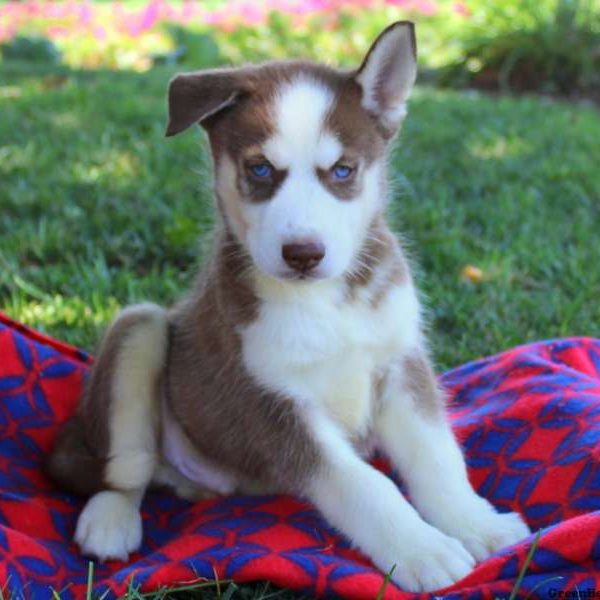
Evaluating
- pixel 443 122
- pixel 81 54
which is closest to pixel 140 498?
pixel 443 122

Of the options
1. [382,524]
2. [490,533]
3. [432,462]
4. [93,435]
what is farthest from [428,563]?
[93,435]

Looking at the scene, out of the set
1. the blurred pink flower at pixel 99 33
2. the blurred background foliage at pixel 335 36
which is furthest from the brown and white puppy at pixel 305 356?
the blurred pink flower at pixel 99 33

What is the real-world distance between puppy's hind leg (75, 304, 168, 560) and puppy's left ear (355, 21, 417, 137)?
1108 mm

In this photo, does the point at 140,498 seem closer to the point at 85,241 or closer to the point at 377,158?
the point at 377,158

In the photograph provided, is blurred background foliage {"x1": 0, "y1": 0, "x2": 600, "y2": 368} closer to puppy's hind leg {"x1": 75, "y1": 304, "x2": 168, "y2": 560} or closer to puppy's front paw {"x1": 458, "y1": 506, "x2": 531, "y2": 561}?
puppy's hind leg {"x1": 75, "y1": 304, "x2": 168, "y2": 560}

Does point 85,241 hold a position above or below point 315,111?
below

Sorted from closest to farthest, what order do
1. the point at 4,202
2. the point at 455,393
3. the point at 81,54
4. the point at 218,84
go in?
the point at 218,84, the point at 455,393, the point at 4,202, the point at 81,54

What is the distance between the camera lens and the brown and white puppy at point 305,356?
2.78 meters

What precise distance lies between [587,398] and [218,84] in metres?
1.66

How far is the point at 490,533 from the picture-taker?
288 centimetres

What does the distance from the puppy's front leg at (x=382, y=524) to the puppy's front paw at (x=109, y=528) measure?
24.8 inches

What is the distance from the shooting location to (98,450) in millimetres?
3363

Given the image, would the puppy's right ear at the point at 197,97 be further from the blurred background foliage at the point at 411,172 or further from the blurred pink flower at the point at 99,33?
the blurred pink flower at the point at 99,33

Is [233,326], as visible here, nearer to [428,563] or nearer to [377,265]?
[377,265]
